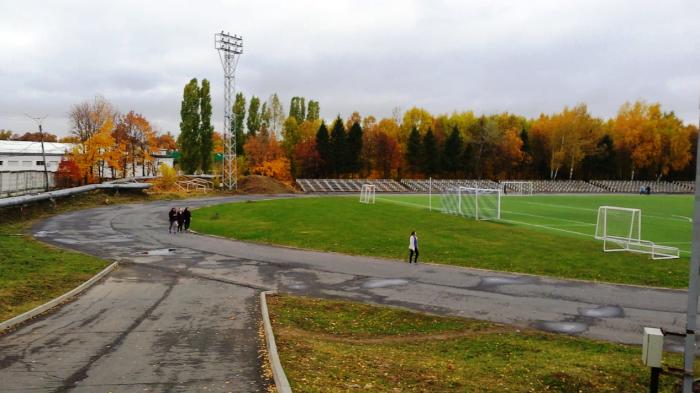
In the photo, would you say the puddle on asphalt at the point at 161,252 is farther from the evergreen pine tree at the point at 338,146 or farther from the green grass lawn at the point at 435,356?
the evergreen pine tree at the point at 338,146

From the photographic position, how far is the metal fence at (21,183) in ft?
138

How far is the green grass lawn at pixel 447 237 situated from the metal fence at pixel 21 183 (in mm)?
15689

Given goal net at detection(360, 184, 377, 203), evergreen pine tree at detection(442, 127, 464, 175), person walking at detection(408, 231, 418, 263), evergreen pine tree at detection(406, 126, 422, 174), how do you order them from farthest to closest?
evergreen pine tree at detection(442, 127, 464, 175) < evergreen pine tree at detection(406, 126, 422, 174) < goal net at detection(360, 184, 377, 203) < person walking at detection(408, 231, 418, 263)

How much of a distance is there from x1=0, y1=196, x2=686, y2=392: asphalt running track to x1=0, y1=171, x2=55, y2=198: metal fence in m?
17.4

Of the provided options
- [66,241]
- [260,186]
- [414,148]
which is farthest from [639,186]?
[66,241]

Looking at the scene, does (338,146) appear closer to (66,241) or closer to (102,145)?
(102,145)

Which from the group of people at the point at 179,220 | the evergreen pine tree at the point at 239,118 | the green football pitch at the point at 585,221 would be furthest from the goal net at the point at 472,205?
the evergreen pine tree at the point at 239,118

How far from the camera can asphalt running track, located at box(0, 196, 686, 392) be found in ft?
33.4

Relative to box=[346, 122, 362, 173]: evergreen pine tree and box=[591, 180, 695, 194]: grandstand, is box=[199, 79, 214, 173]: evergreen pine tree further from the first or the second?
box=[591, 180, 695, 194]: grandstand

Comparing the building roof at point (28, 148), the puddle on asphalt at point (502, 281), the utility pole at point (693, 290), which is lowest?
the puddle on asphalt at point (502, 281)

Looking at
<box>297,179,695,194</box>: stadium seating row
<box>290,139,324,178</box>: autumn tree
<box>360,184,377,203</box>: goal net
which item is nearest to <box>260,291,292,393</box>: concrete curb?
<box>360,184,377,203</box>: goal net

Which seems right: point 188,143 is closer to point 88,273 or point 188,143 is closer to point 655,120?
point 88,273

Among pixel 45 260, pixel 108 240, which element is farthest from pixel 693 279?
pixel 108 240

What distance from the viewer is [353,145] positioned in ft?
297
